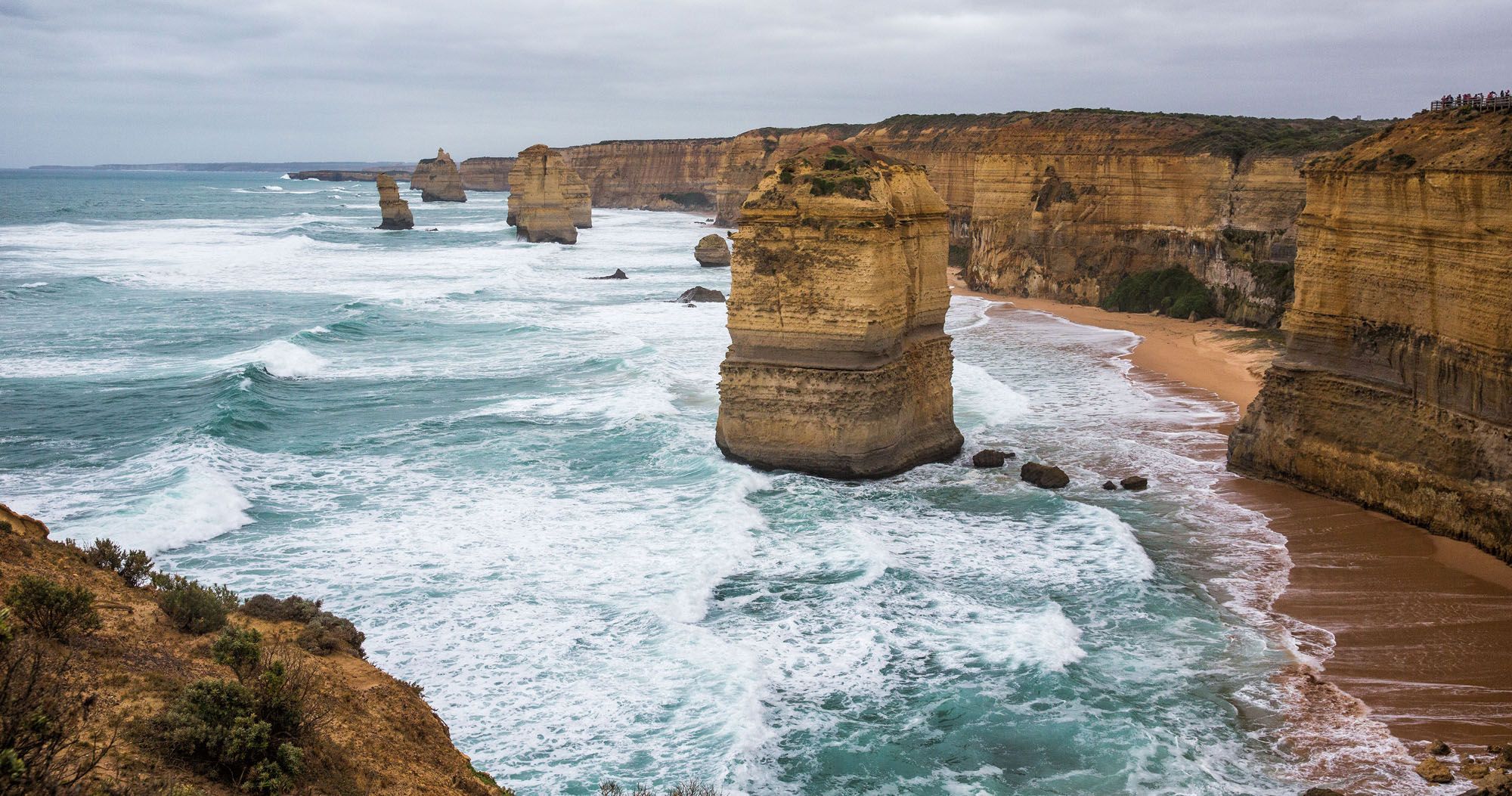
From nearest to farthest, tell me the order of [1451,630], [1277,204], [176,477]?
[1451,630], [176,477], [1277,204]

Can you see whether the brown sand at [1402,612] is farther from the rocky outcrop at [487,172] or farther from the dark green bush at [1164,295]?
the rocky outcrop at [487,172]

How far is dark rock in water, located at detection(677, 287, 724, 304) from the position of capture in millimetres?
41531

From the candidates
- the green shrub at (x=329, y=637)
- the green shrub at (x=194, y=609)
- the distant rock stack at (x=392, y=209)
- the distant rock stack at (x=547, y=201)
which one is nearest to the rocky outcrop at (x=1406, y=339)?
the green shrub at (x=329, y=637)

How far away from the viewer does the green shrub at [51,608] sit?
652 cm

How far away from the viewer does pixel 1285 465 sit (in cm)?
1853

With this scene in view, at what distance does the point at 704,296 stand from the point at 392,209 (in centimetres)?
4808

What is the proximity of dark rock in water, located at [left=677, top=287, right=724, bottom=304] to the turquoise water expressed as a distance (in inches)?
349

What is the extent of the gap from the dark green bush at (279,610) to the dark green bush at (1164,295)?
33.9m

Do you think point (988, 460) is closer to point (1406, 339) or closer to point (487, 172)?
point (1406, 339)

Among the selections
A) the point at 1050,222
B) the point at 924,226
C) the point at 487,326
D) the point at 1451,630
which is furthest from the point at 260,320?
the point at 1451,630

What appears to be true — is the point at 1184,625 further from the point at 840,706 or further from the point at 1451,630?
the point at 840,706

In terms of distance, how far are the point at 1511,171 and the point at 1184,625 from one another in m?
7.80

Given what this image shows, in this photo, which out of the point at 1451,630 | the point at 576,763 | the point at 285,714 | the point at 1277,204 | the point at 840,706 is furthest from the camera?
the point at 1277,204

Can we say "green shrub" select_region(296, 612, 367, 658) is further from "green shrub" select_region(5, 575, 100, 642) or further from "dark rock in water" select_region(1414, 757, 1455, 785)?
"dark rock in water" select_region(1414, 757, 1455, 785)
